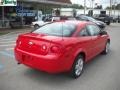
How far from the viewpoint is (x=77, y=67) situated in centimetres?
584

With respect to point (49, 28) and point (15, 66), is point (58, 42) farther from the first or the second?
point (15, 66)

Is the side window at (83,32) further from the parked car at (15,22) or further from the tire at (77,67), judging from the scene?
the parked car at (15,22)

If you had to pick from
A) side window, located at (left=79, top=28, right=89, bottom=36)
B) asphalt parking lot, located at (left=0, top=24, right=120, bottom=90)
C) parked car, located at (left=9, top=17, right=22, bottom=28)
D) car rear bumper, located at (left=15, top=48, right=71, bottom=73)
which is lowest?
asphalt parking lot, located at (left=0, top=24, right=120, bottom=90)

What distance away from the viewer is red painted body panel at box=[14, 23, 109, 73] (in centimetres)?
506

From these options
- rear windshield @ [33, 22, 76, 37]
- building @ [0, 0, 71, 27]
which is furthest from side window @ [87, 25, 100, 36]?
building @ [0, 0, 71, 27]

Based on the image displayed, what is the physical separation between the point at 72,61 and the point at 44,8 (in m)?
27.4

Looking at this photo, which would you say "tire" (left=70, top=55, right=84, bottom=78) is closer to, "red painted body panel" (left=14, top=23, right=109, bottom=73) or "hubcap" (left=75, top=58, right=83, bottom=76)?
"hubcap" (left=75, top=58, right=83, bottom=76)

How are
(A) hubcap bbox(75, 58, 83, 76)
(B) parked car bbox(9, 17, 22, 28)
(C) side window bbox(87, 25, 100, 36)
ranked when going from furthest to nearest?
(B) parked car bbox(9, 17, 22, 28), (C) side window bbox(87, 25, 100, 36), (A) hubcap bbox(75, 58, 83, 76)

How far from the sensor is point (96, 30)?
24.7ft

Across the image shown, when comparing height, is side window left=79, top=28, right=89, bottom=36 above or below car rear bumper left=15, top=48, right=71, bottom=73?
above

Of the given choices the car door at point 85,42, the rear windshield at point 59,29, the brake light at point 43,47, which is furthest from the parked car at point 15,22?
the brake light at point 43,47

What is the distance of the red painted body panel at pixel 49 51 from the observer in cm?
506

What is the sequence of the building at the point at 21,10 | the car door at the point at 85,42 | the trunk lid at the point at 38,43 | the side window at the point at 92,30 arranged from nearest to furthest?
the trunk lid at the point at 38,43, the car door at the point at 85,42, the side window at the point at 92,30, the building at the point at 21,10

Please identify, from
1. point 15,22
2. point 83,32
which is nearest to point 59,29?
point 83,32
